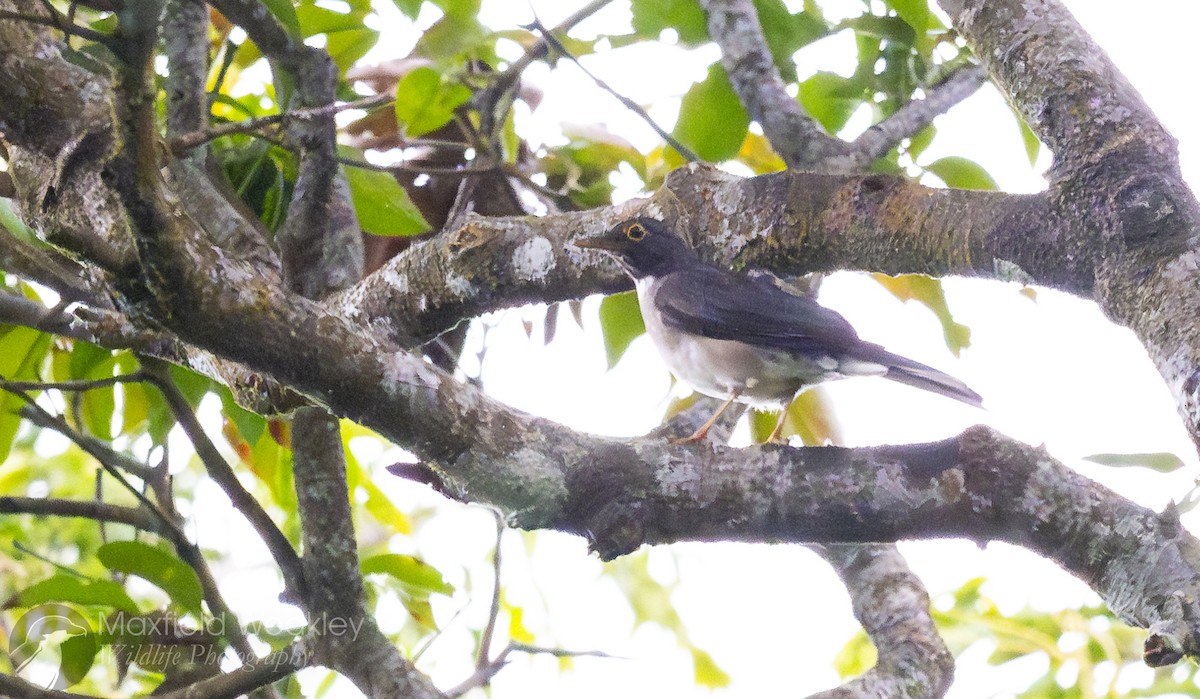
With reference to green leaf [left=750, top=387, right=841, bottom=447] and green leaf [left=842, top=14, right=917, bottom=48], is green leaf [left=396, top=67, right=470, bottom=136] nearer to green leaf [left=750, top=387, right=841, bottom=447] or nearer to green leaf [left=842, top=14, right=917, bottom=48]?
green leaf [left=842, top=14, right=917, bottom=48]

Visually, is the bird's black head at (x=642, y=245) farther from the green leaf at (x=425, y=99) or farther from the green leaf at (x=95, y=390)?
the green leaf at (x=95, y=390)

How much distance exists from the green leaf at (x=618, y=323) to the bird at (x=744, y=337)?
6 cm

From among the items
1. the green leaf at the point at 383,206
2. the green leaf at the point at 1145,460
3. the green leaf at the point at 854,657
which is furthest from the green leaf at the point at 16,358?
the green leaf at the point at 854,657

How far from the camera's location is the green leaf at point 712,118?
3.86m

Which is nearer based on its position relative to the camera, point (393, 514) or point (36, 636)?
point (36, 636)

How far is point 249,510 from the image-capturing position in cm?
318

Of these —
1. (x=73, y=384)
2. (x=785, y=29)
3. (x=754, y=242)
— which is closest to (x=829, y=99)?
(x=785, y=29)

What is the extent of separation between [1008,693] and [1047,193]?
2.75m

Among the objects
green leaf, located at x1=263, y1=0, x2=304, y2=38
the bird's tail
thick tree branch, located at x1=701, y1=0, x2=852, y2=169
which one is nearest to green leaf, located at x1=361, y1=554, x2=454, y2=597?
the bird's tail

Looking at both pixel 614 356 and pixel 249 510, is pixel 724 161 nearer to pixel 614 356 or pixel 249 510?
pixel 614 356

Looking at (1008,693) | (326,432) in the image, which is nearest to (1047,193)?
(326,432)

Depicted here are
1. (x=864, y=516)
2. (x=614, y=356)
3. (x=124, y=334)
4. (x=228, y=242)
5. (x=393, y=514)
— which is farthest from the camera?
(x=393, y=514)

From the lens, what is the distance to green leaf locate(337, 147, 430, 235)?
11.8ft

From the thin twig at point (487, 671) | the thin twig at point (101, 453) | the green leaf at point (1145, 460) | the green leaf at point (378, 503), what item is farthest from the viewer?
the green leaf at point (378, 503)
